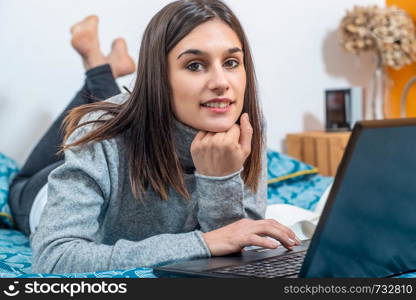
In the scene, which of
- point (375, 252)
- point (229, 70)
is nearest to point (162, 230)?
point (229, 70)

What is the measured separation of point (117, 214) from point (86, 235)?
0.46 feet

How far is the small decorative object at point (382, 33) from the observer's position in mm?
2811

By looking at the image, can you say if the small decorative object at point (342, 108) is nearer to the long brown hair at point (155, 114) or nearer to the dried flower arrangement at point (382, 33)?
the dried flower arrangement at point (382, 33)

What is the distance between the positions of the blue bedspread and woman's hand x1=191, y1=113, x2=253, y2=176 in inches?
18.7

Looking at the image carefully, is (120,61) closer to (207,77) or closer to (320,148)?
(320,148)

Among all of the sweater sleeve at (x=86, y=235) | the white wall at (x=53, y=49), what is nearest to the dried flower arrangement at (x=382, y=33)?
the white wall at (x=53, y=49)

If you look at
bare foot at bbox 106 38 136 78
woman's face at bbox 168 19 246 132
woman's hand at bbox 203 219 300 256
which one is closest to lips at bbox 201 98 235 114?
woman's face at bbox 168 19 246 132

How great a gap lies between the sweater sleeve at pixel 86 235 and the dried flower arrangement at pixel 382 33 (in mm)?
1961

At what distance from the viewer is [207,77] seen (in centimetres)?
112

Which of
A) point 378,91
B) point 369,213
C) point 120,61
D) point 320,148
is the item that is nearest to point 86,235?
point 369,213

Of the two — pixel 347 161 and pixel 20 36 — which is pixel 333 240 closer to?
pixel 347 161

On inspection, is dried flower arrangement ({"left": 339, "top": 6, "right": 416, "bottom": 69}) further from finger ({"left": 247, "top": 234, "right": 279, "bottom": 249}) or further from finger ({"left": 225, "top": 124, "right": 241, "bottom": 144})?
finger ({"left": 247, "top": 234, "right": 279, "bottom": 249})

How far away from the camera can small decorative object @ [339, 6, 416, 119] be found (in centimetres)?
281

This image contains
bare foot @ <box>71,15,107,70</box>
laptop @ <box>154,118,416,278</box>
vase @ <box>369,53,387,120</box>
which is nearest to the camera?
laptop @ <box>154,118,416,278</box>
